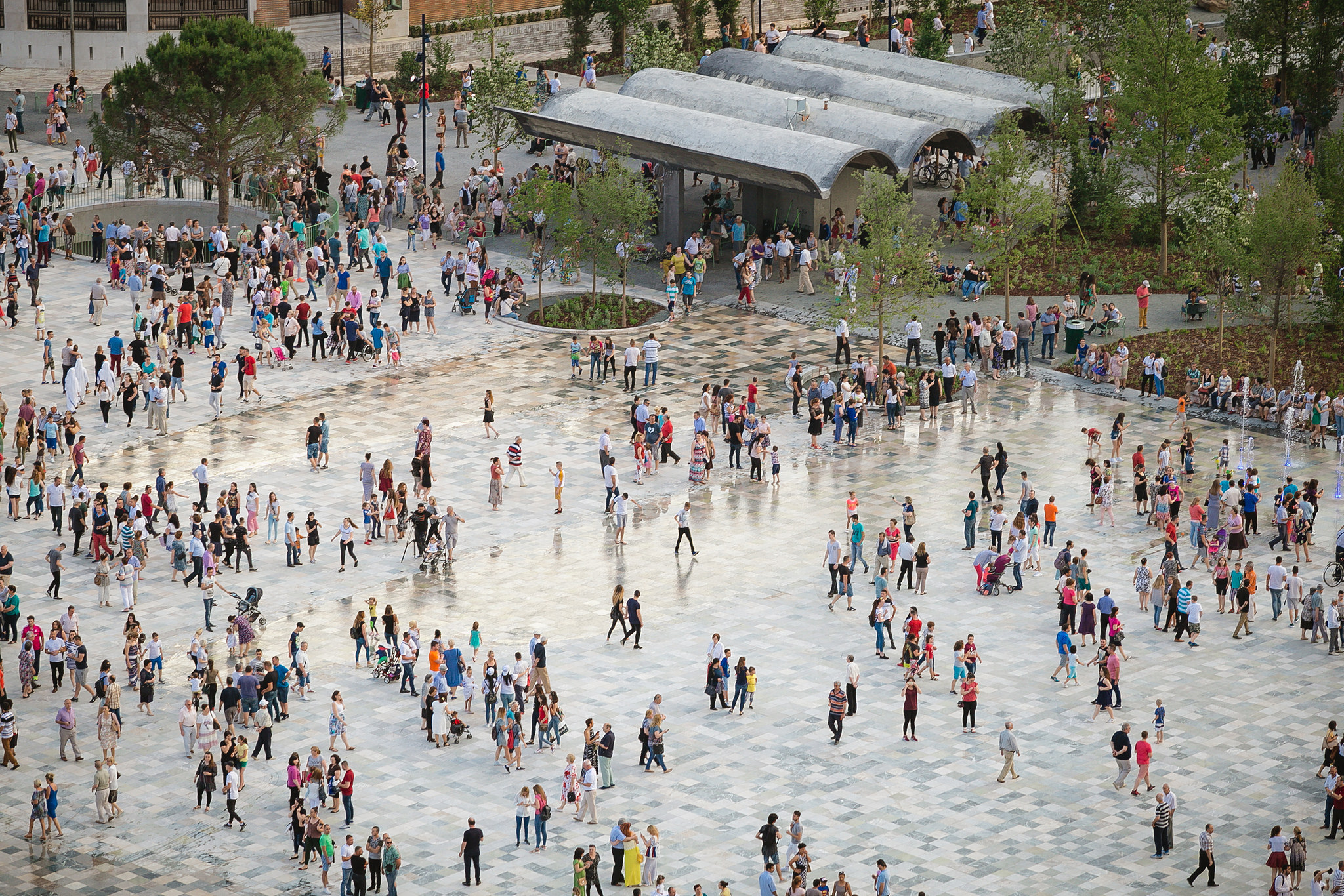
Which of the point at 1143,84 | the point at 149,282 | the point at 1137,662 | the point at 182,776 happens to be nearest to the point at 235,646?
the point at 182,776

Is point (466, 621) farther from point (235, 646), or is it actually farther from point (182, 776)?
point (182, 776)

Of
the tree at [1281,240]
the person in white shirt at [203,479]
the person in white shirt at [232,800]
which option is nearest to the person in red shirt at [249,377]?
the person in white shirt at [203,479]

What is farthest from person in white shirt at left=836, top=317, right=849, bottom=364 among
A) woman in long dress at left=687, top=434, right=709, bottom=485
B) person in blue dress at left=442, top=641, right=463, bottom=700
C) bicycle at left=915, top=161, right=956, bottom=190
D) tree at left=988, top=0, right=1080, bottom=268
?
person in blue dress at left=442, top=641, right=463, bottom=700

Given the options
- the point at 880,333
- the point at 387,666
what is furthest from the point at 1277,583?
the point at 387,666

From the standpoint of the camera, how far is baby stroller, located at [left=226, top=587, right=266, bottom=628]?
38469 millimetres

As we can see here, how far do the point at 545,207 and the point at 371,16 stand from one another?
2112 centimetres

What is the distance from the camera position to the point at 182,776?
111 feet

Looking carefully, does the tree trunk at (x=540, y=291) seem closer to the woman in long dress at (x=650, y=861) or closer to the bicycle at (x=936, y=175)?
the bicycle at (x=936, y=175)

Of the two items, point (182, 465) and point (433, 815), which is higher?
point (182, 465)

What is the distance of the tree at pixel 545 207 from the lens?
5522 cm

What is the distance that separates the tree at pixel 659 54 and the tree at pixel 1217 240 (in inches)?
714

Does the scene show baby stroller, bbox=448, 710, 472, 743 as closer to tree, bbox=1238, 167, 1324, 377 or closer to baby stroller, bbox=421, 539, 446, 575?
baby stroller, bbox=421, 539, 446, 575

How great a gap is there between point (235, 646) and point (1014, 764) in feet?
46.2

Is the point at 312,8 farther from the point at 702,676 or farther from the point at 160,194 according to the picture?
the point at 702,676
